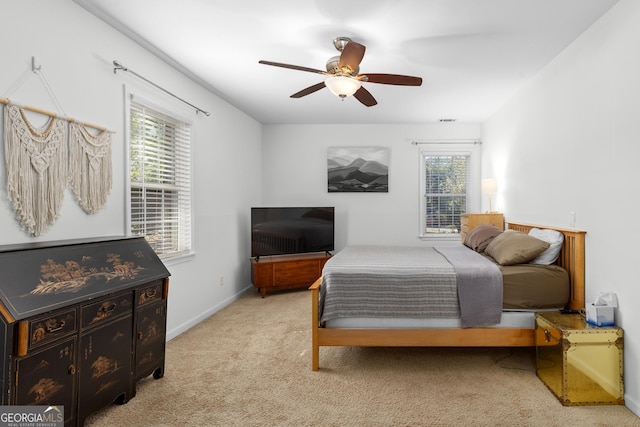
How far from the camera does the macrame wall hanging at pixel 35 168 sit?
186cm

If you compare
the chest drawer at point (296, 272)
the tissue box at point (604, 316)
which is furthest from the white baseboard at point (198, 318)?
the tissue box at point (604, 316)

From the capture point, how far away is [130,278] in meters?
2.13

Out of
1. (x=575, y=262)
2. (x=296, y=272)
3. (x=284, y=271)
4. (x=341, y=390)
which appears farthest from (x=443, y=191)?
(x=341, y=390)

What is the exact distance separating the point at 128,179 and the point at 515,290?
3.09 meters

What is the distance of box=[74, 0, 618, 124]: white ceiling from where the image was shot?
233 centimetres

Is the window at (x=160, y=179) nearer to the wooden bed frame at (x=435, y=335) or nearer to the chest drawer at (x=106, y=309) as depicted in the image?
the chest drawer at (x=106, y=309)

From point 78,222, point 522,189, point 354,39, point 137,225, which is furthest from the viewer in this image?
point 522,189

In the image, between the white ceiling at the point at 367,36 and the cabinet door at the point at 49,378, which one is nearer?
the cabinet door at the point at 49,378

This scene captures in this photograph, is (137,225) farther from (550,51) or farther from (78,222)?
(550,51)

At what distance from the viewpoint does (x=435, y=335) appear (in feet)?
8.53

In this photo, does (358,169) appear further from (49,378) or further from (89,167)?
(49,378)

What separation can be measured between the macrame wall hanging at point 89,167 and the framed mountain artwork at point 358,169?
3.59m

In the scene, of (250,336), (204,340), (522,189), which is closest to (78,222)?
(204,340)

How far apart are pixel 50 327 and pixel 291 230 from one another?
11.7 feet
